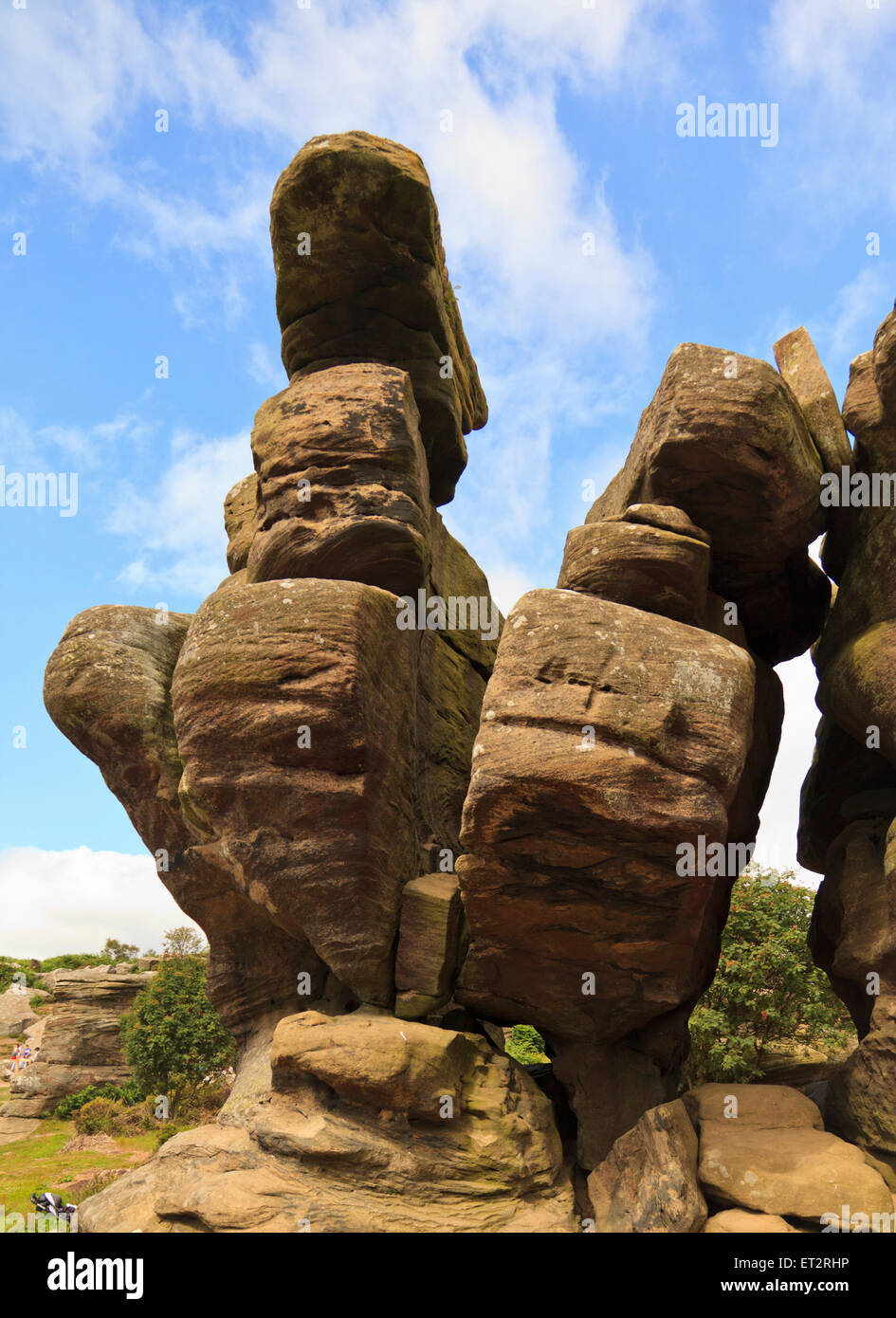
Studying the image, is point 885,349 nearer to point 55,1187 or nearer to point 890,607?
point 890,607

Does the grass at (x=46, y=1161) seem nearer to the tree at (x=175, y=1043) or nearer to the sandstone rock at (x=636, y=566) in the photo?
the tree at (x=175, y=1043)

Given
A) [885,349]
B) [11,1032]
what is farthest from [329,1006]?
[11,1032]

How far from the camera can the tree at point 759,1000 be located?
18.6 m

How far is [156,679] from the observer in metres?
14.2

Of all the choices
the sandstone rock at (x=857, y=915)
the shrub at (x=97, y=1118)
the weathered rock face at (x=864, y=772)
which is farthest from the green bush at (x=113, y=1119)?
the weathered rock face at (x=864, y=772)

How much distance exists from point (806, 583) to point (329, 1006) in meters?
9.58

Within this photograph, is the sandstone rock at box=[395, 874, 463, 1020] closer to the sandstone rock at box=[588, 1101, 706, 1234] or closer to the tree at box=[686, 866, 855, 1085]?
A: the sandstone rock at box=[588, 1101, 706, 1234]

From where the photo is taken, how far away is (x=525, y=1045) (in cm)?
2680

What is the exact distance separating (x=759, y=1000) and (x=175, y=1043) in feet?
55.3

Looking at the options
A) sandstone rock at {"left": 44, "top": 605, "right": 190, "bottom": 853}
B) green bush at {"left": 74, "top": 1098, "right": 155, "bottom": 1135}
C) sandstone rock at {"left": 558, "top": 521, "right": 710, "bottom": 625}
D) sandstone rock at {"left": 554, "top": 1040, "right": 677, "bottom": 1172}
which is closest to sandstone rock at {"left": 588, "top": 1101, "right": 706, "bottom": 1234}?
sandstone rock at {"left": 554, "top": 1040, "right": 677, "bottom": 1172}

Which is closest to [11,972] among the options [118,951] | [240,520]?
[118,951]

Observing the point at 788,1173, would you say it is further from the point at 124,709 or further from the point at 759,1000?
the point at 124,709

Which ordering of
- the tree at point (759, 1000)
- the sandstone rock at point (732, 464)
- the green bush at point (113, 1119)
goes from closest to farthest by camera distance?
the sandstone rock at point (732, 464)
the tree at point (759, 1000)
the green bush at point (113, 1119)

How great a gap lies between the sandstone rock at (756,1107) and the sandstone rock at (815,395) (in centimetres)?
831
